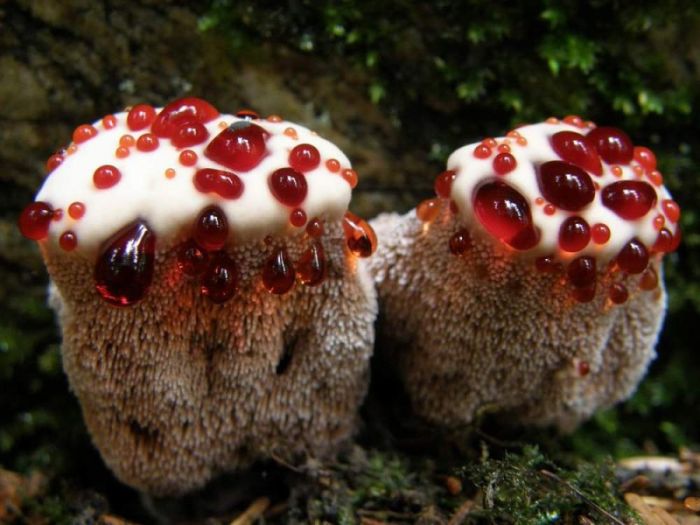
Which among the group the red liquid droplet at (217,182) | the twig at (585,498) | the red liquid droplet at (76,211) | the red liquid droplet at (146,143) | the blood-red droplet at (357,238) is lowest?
the twig at (585,498)

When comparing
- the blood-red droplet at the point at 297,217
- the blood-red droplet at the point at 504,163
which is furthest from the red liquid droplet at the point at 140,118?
the blood-red droplet at the point at 504,163

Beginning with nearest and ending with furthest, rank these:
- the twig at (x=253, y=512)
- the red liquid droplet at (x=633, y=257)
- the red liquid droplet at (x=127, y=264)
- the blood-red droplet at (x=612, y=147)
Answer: the red liquid droplet at (x=127, y=264), the red liquid droplet at (x=633, y=257), the blood-red droplet at (x=612, y=147), the twig at (x=253, y=512)

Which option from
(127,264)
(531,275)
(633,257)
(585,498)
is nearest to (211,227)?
(127,264)

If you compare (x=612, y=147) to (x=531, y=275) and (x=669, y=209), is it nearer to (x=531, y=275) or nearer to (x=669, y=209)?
(x=669, y=209)

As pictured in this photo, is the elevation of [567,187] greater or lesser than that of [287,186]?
greater

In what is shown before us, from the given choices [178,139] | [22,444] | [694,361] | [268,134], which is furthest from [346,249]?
[694,361]

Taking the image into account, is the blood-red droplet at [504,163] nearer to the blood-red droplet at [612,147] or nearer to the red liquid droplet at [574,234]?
the red liquid droplet at [574,234]

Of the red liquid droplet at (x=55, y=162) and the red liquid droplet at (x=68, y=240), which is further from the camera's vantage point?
the red liquid droplet at (x=55, y=162)

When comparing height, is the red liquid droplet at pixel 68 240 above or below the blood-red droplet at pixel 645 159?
below

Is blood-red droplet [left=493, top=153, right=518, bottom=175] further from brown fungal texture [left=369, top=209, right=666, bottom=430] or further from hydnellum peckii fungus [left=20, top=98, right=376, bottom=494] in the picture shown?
hydnellum peckii fungus [left=20, top=98, right=376, bottom=494]
